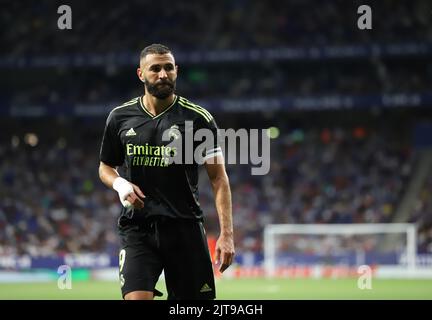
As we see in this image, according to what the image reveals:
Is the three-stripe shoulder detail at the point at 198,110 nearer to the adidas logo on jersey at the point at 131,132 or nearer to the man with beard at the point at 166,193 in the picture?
the man with beard at the point at 166,193

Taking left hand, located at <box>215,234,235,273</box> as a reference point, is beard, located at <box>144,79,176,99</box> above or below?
above

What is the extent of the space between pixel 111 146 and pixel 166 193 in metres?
0.63

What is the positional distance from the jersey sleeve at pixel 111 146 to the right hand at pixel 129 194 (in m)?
0.43

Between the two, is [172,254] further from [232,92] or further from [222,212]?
[232,92]

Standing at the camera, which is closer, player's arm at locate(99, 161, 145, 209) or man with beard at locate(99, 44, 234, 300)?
player's arm at locate(99, 161, 145, 209)

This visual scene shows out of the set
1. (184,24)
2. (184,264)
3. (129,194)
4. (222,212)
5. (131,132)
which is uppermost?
(184,24)

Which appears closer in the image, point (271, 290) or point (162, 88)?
point (162, 88)

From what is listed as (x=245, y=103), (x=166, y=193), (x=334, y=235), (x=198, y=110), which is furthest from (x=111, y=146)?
(x=245, y=103)

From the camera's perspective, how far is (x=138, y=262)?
622 centimetres

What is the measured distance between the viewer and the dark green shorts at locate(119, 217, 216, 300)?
6.29 m

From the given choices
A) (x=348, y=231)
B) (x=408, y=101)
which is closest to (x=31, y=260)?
(x=348, y=231)

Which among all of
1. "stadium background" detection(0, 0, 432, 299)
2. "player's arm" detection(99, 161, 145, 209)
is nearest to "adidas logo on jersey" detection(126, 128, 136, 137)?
"player's arm" detection(99, 161, 145, 209)
